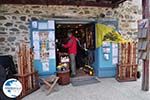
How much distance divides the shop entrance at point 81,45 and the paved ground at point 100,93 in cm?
132

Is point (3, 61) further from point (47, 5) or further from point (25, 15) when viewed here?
point (47, 5)

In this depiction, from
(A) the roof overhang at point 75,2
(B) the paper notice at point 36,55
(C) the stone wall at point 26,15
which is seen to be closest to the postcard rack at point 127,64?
(C) the stone wall at point 26,15

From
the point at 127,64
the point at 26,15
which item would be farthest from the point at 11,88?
the point at 127,64

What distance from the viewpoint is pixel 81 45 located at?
8.99 metres

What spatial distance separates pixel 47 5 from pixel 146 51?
332 cm

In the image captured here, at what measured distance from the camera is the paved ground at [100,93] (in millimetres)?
4844

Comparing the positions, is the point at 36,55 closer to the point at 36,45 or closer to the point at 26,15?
the point at 36,45

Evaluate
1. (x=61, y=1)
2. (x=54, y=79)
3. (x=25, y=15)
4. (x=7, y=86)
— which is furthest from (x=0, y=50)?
(x=7, y=86)

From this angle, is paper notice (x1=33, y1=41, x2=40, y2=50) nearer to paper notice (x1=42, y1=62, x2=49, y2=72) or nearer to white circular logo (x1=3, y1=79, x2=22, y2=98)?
paper notice (x1=42, y1=62, x2=49, y2=72)

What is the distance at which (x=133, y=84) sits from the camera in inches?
232

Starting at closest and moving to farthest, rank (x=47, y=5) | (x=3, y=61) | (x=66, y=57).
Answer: (x=3, y=61) < (x=47, y=5) < (x=66, y=57)

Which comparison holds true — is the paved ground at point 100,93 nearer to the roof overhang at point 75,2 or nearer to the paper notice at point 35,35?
the paper notice at point 35,35

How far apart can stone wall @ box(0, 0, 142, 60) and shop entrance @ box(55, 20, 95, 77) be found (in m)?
0.34

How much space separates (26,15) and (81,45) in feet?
11.1
